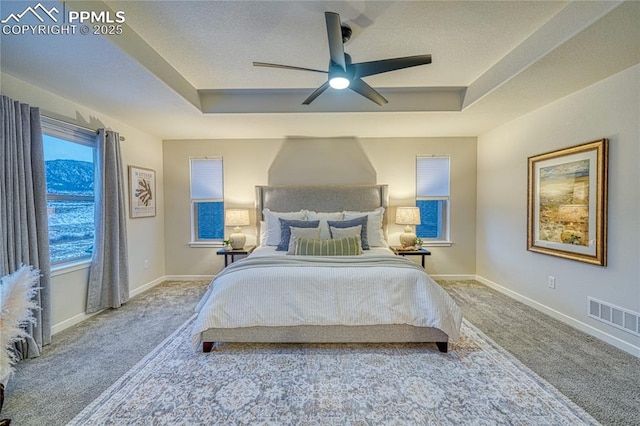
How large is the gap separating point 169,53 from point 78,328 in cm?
294

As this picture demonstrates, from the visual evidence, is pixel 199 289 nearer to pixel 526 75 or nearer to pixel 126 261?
pixel 126 261

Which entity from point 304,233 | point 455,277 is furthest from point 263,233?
point 455,277

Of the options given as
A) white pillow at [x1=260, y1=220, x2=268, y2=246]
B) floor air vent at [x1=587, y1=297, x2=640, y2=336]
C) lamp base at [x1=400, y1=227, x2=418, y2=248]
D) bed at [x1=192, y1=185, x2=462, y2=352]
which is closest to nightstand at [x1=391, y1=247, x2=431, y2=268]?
lamp base at [x1=400, y1=227, x2=418, y2=248]

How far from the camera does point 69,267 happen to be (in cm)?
291

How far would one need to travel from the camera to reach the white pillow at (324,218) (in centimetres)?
379

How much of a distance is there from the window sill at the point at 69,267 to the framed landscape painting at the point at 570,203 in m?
5.30

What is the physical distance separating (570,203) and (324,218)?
2.84m

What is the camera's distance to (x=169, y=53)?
2486mm

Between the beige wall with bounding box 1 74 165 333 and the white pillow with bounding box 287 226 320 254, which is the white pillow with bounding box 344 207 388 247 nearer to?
the white pillow with bounding box 287 226 320 254

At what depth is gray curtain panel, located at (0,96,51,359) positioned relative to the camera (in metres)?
2.19

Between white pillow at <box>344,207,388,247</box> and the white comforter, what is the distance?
5.07ft

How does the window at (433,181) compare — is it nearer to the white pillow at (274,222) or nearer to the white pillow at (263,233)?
the white pillow at (274,222)

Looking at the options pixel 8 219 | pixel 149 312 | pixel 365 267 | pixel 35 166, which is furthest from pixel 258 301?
pixel 35 166

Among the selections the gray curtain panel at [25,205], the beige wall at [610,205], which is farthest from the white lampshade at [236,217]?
the beige wall at [610,205]
